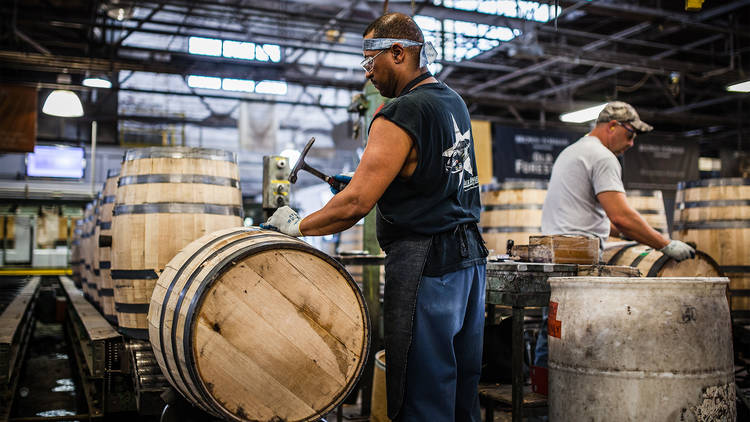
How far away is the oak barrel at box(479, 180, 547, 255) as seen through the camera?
6227 mm

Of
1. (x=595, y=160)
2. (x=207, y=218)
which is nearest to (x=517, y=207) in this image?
(x=595, y=160)

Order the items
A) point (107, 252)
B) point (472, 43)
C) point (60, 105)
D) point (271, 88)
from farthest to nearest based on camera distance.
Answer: point (271, 88) → point (472, 43) → point (60, 105) → point (107, 252)

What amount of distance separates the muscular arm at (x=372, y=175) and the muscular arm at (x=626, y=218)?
207cm

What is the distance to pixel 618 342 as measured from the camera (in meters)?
2.79

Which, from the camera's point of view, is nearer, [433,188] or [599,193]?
[433,188]

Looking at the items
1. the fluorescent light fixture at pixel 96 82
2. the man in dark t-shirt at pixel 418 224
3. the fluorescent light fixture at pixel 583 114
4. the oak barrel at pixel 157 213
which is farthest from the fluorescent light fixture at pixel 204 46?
the man in dark t-shirt at pixel 418 224

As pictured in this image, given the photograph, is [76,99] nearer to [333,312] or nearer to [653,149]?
[333,312]

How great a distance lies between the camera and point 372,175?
240cm

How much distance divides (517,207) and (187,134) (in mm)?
16540

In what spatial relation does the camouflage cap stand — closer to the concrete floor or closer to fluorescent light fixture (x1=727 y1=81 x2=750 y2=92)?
the concrete floor

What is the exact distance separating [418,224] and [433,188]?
0.15 meters

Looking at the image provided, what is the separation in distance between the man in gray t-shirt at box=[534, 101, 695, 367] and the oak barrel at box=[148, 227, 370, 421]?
2.10m

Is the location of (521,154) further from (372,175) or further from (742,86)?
(372,175)

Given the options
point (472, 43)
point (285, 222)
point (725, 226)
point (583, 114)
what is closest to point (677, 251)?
point (725, 226)
